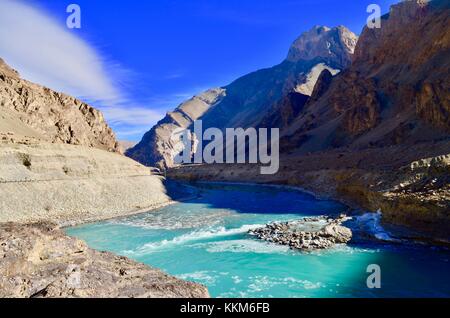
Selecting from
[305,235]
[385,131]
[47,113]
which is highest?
[47,113]

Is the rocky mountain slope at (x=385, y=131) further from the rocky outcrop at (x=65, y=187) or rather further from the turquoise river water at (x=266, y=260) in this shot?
the rocky outcrop at (x=65, y=187)

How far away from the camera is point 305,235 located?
29328 millimetres

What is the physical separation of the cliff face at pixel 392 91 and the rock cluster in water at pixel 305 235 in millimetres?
54594

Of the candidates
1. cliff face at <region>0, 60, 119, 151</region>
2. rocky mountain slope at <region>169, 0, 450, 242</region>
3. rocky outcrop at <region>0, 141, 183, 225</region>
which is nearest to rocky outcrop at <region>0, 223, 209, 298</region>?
rocky mountain slope at <region>169, 0, 450, 242</region>

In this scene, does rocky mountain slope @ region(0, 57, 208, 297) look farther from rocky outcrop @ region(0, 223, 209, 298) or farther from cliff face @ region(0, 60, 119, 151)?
cliff face @ region(0, 60, 119, 151)

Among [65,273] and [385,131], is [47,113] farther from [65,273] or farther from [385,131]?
[385,131]

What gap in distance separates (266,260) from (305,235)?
6204mm

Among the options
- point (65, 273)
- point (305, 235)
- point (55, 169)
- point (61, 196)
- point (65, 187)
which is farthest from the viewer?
point (55, 169)

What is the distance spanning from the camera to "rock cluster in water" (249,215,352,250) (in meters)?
27.1

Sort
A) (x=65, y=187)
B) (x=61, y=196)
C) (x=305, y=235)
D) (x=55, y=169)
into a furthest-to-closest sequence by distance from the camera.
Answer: (x=55, y=169) → (x=65, y=187) → (x=61, y=196) → (x=305, y=235)

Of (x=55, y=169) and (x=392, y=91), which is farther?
(x=392, y=91)

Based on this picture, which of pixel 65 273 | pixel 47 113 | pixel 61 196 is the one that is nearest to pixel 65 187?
pixel 61 196

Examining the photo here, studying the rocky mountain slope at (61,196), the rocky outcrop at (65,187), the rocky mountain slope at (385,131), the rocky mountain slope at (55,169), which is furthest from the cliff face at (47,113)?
the rocky mountain slope at (385,131)

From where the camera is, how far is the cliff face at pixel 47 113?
223ft
